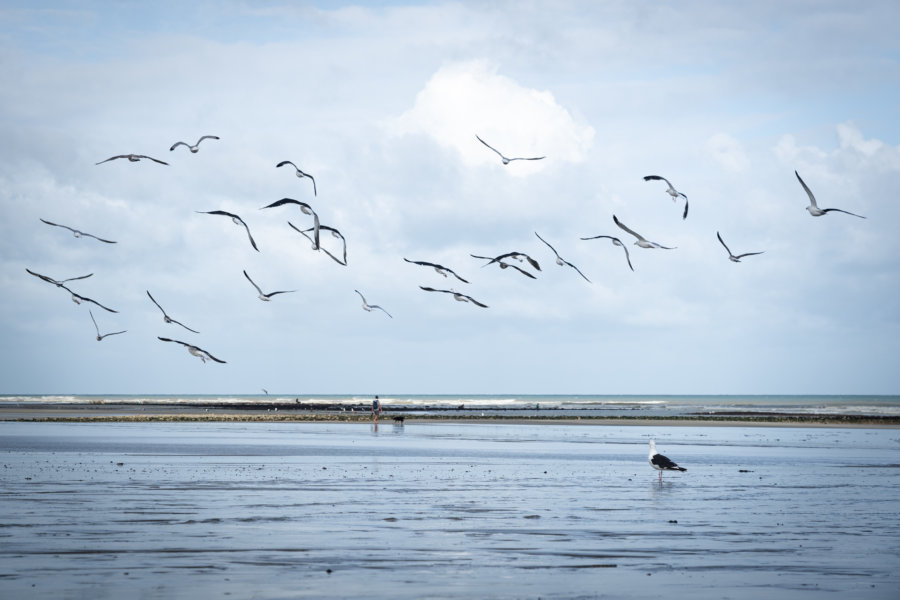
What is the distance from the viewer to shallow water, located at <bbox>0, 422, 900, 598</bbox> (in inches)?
556

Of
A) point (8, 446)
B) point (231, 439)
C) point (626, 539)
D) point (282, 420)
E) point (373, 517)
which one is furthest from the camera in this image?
point (282, 420)

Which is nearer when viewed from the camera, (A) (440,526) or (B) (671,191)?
(A) (440,526)

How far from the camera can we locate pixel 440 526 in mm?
19422

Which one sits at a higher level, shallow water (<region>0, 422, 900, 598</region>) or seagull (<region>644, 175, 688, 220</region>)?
seagull (<region>644, 175, 688, 220</region>)

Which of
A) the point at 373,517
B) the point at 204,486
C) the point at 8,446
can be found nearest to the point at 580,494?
the point at 373,517

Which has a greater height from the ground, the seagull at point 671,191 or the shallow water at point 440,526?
the seagull at point 671,191

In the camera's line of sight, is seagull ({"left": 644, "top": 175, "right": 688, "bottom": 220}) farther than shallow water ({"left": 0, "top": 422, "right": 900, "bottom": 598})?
Yes

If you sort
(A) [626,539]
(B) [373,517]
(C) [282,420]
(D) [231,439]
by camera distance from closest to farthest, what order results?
1. (A) [626,539]
2. (B) [373,517]
3. (D) [231,439]
4. (C) [282,420]

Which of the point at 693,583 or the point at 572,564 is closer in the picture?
the point at 693,583

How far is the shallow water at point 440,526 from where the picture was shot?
14.1 meters

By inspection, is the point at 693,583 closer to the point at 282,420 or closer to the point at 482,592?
the point at 482,592

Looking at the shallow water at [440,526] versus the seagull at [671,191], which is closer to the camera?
the shallow water at [440,526]

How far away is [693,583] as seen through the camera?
46.9 ft

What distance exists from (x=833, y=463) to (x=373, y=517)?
22.8 m
